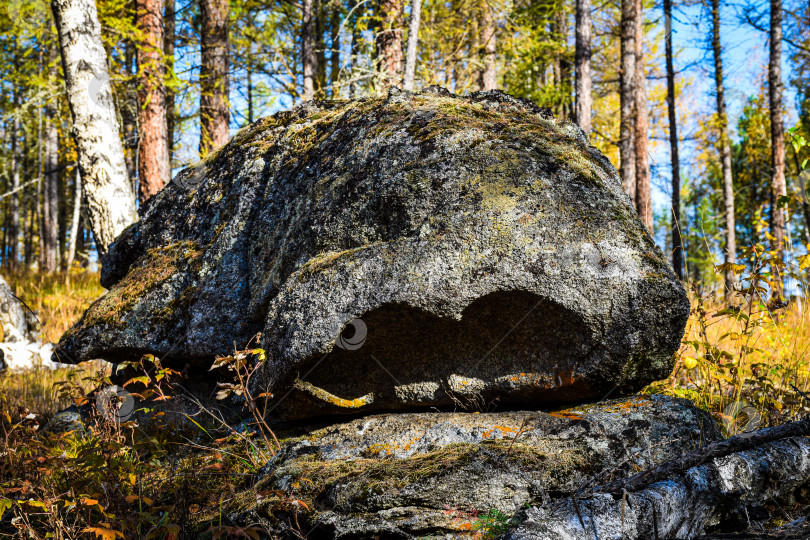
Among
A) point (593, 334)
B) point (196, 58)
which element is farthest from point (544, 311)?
point (196, 58)

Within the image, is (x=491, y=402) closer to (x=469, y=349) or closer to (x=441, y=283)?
(x=469, y=349)

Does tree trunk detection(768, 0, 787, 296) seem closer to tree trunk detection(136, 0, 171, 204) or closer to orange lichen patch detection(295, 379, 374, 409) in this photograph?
orange lichen patch detection(295, 379, 374, 409)

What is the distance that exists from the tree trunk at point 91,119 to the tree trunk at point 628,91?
32.7ft

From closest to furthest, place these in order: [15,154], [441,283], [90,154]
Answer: [441,283]
[90,154]
[15,154]

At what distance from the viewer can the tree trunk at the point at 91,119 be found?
6023 millimetres

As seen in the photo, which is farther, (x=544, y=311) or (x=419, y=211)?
(x=419, y=211)

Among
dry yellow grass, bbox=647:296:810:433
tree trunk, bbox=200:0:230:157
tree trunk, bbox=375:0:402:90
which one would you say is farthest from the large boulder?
tree trunk, bbox=200:0:230:157

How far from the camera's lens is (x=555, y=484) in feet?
6.72

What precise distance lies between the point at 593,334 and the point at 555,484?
73 centimetres

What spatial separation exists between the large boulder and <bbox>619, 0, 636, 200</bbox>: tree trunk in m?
9.44

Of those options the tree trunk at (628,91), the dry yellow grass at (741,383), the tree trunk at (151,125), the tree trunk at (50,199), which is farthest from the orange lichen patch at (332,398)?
the tree trunk at (50,199)

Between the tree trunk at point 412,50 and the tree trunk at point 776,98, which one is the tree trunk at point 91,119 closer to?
the tree trunk at point 412,50

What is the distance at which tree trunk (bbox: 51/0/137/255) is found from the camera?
6.02 metres

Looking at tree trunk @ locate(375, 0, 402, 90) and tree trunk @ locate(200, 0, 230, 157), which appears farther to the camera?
tree trunk @ locate(200, 0, 230, 157)
